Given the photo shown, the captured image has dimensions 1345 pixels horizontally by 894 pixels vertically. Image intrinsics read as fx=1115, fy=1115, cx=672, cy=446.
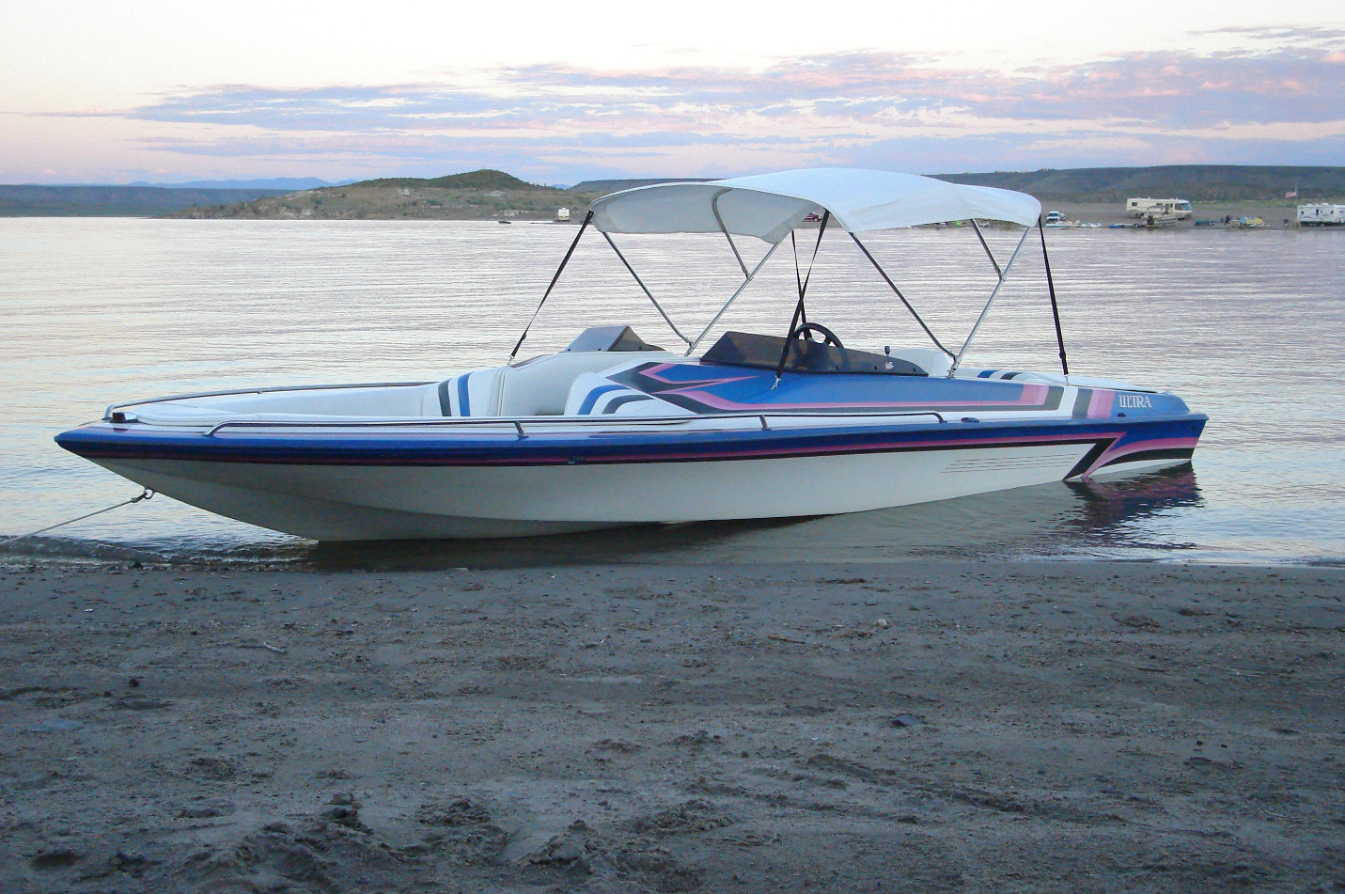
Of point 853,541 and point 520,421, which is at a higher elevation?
point 520,421

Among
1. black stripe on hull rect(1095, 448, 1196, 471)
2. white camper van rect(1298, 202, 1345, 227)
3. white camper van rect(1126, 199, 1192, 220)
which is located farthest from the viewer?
white camper van rect(1126, 199, 1192, 220)

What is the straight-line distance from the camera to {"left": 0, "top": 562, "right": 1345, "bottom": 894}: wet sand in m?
3.02

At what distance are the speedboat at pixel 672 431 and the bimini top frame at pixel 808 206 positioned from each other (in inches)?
1.0

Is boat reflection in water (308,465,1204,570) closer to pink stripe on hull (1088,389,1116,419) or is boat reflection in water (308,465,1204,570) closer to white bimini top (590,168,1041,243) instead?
pink stripe on hull (1088,389,1116,419)

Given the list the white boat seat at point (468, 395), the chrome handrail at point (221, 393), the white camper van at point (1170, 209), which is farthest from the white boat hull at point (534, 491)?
the white camper van at point (1170, 209)

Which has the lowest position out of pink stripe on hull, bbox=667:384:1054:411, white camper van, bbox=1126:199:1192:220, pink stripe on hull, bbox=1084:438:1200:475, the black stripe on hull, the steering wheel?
the black stripe on hull

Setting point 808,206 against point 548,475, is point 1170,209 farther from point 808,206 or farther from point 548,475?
point 548,475

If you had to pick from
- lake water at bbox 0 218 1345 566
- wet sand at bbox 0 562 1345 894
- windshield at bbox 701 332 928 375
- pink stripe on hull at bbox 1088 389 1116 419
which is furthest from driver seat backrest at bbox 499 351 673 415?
pink stripe on hull at bbox 1088 389 1116 419

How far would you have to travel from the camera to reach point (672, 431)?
7.43 m

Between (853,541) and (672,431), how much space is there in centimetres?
150

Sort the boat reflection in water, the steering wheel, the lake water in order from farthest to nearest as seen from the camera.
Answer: the steering wheel
the lake water
the boat reflection in water

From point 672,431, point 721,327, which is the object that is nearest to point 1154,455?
point 672,431

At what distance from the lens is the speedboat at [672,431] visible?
686 cm

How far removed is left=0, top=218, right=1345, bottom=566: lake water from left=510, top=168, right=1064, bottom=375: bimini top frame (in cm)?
168
